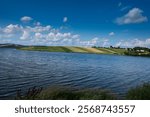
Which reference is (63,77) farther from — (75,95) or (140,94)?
(140,94)

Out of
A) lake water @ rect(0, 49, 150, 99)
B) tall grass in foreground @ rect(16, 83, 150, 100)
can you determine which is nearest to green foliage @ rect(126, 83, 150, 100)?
tall grass in foreground @ rect(16, 83, 150, 100)

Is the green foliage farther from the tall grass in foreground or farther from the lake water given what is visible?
the lake water

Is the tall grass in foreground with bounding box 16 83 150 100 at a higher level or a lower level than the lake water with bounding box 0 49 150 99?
higher

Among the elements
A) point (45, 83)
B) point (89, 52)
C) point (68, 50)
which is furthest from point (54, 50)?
point (45, 83)

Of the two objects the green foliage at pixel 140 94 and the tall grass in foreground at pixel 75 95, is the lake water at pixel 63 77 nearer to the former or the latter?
the tall grass in foreground at pixel 75 95

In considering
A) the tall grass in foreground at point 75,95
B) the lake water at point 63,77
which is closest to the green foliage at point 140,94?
the tall grass in foreground at point 75,95

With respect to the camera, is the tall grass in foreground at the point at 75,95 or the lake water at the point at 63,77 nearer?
the tall grass in foreground at the point at 75,95

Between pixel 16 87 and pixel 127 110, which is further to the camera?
pixel 16 87

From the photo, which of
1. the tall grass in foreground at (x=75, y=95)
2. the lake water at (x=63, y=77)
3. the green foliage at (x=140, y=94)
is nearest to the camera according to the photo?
the tall grass in foreground at (x=75, y=95)

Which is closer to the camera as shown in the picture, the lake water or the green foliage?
the green foliage

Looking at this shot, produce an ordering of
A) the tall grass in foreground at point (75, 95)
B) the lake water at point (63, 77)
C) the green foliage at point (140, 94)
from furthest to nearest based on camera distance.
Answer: the lake water at point (63, 77) < the green foliage at point (140, 94) < the tall grass in foreground at point (75, 95)

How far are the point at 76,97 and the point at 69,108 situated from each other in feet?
18.1

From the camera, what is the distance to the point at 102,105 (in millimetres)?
9523

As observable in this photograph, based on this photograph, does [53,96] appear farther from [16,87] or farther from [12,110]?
[16,87]
